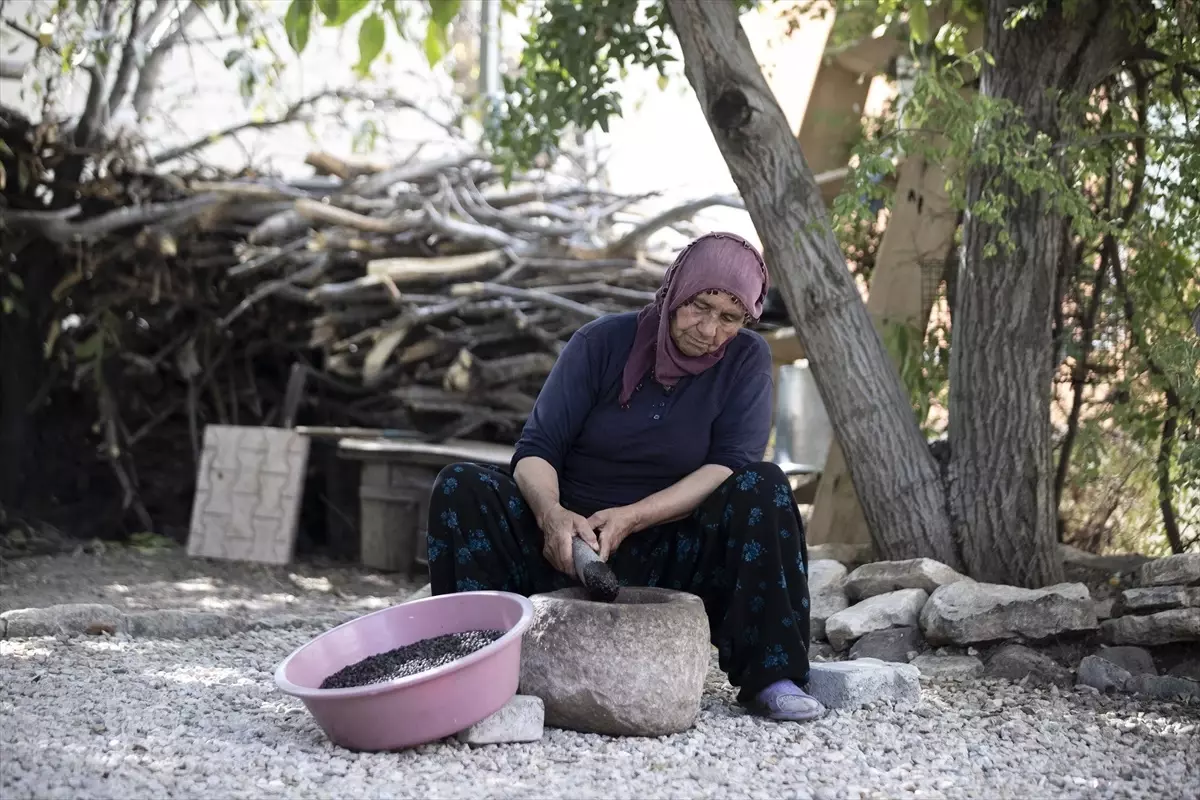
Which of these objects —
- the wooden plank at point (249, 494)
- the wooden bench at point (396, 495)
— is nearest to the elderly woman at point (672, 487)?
the wooden bench at point (396, 495)

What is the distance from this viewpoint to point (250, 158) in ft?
23.5

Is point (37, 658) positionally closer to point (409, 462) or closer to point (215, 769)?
A: point (215, 769)

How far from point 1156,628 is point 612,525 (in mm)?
1670

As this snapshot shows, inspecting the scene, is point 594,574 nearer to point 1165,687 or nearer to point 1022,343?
point 1165,687

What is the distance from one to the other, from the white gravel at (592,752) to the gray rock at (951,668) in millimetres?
150

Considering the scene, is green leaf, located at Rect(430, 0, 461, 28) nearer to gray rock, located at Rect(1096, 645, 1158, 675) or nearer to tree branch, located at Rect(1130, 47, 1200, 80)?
tree branch, located at Rect(1130, 47, 1200, 80)

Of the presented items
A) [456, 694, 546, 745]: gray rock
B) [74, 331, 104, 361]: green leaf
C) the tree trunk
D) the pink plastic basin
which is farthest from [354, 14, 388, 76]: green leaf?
[74, 331, 104, 361]: green leaf

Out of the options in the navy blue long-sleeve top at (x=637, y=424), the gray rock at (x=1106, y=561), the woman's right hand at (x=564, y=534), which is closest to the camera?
the woman's right hand at (x=564, y=534)

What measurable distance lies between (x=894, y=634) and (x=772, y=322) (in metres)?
1.76

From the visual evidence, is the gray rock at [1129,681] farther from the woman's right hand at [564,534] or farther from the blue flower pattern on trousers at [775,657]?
the woman's right hand at [564,534]

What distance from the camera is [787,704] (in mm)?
3033

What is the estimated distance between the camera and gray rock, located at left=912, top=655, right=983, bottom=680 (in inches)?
144

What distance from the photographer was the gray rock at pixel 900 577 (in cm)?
390

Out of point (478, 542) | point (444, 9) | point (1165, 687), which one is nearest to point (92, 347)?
point (444, 9)
